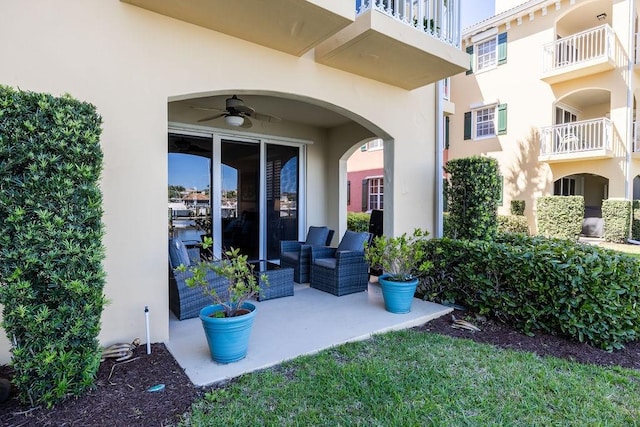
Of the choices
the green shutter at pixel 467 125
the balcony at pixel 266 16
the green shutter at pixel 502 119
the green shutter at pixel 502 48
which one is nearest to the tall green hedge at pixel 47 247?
the balcony at pixel 266 16

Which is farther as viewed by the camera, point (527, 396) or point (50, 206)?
point (527, 396)

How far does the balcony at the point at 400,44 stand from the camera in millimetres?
3742

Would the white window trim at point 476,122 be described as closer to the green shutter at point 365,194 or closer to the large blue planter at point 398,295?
the green shutter at point 365,194

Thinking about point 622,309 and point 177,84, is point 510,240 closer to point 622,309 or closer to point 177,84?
point 622,309

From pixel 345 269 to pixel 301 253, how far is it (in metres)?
0.99

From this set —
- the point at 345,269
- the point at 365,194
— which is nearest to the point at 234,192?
the point at 345,269

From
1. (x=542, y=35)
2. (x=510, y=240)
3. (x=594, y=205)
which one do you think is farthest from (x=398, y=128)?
(x=594, y=205)

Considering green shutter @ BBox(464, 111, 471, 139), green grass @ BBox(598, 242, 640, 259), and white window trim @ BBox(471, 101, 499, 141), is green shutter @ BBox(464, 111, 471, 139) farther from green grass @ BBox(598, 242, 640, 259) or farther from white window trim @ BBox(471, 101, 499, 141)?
green grass @ BBox(598, 242, 640, 259)

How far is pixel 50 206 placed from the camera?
2.18 m

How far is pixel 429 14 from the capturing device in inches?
183

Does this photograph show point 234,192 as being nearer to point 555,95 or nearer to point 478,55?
point 555,95

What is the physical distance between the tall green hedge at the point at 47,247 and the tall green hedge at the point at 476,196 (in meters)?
4.75

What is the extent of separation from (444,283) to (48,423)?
171 inches

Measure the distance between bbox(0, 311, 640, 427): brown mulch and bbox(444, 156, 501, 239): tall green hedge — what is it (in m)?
1.86
